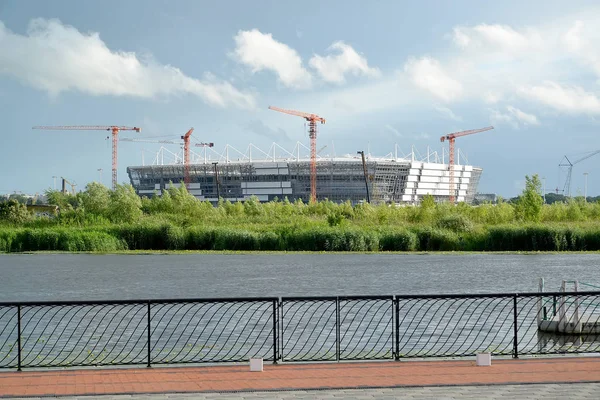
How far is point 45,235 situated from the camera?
58.7 metres

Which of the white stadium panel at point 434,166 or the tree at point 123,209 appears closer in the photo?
the tree at point 123,209

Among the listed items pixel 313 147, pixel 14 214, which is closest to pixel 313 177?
pixel 313 147

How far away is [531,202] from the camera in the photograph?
76750mm

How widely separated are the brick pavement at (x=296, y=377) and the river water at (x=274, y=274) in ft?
60.5

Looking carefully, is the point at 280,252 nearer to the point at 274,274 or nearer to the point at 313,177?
the point at 274,274

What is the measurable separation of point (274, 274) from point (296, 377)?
29.0 meters

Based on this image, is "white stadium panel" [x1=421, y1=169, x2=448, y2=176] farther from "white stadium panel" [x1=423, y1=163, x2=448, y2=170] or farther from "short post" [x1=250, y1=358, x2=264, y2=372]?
"short post" [x1=250, y1=358, x2=264, y2=372]

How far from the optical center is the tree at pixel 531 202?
76137 millimetres

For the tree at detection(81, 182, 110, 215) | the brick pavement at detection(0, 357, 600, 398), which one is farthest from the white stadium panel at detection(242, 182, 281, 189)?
the brick pavement at detection(0, 357, 600, 398)

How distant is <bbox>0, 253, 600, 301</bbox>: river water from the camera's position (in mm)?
31656

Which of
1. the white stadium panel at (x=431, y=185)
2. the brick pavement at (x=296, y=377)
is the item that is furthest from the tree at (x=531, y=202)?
the white stadium panel at (x=431, y=185)

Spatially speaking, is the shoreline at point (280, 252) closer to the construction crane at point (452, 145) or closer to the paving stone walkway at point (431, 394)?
the paving stone walkway at point (431, 394)

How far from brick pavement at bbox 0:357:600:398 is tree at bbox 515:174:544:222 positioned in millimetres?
67155

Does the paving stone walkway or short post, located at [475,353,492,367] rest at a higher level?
short post, located at [475,353,492,367]
